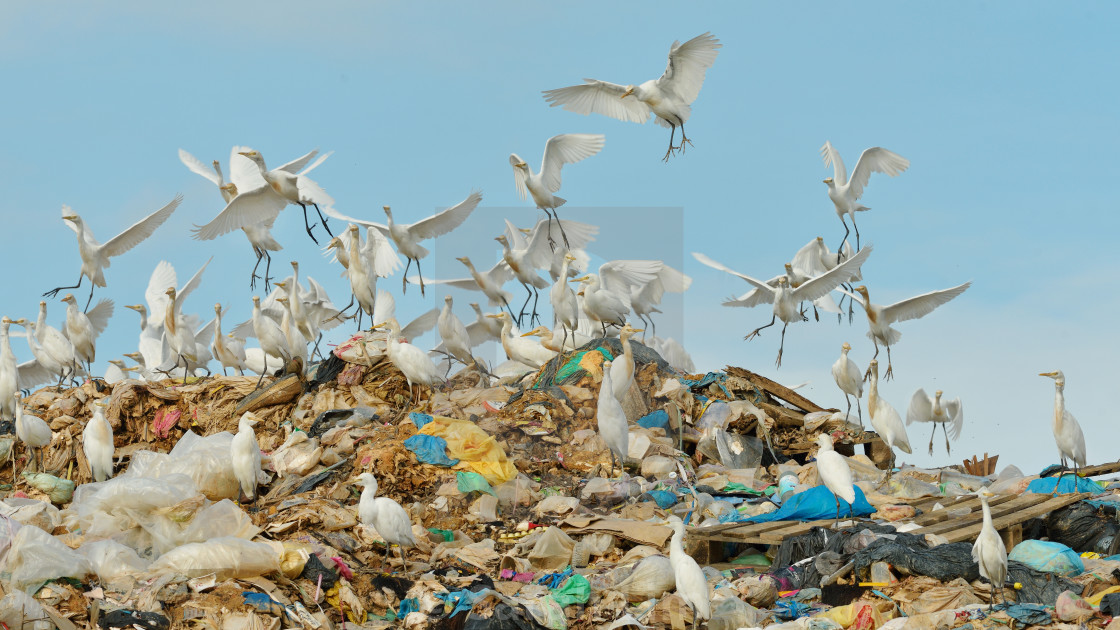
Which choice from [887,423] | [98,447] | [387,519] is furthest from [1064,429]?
[98,447]

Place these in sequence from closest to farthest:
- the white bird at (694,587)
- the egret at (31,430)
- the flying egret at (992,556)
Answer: the white bird at (694,587) → the flying egret at (992,556) → the egret at (31,430)

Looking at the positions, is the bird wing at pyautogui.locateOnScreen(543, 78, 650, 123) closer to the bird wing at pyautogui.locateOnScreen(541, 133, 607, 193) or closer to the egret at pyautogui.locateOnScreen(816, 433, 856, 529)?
the bird wing at pyautogui.locateOnScreen(541, 133, 607, 193)

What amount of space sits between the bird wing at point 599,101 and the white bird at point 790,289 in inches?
78.6

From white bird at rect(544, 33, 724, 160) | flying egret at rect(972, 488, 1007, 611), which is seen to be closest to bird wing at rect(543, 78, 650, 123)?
white bird at rect(544, 33, 724, 160)

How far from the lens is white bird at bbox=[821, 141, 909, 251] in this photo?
12.9m

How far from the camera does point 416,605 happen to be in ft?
18.3

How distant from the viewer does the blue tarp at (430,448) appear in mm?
7656

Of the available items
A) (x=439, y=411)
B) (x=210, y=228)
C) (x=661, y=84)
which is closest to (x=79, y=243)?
(x=210, y=228)

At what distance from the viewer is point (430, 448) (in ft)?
25.4

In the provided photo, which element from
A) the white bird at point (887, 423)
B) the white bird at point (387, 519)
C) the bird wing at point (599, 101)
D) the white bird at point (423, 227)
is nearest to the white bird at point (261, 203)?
the white bird at point (423, 227)

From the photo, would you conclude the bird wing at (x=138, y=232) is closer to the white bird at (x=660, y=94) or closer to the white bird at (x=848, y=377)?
the white bird at (x=660, y=94)

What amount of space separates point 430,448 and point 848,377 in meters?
4.79

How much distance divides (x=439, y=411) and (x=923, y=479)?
15.7 ft

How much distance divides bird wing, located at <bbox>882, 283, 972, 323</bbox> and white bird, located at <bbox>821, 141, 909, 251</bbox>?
7.76ft
